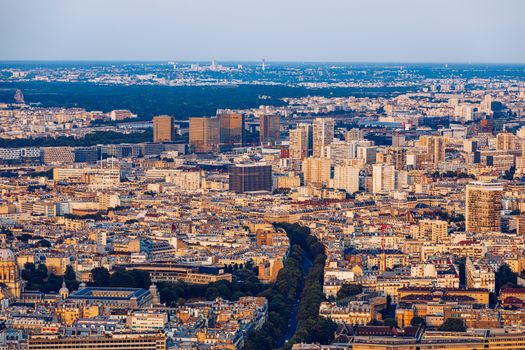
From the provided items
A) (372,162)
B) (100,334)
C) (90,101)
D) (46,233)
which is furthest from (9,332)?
(90,101)

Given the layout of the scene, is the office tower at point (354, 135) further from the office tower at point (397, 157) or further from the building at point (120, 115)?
the building at point (120, 115)

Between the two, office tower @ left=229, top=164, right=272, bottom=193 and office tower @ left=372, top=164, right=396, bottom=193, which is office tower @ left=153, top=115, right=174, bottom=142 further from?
office tower @ left=372, top=164, right=396, bottom=193

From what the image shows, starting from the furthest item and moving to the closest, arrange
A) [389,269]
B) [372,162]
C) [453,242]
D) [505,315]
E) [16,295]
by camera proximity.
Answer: [372,162], [453,242], [389,269], [16,295], [505,315]

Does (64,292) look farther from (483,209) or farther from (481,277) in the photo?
(483,209)

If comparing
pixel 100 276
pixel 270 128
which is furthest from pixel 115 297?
pixel 270 128

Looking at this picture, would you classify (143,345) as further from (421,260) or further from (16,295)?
(421,260)

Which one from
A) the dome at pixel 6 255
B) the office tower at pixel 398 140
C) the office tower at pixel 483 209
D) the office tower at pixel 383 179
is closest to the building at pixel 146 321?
the dome at pixel 6 255
